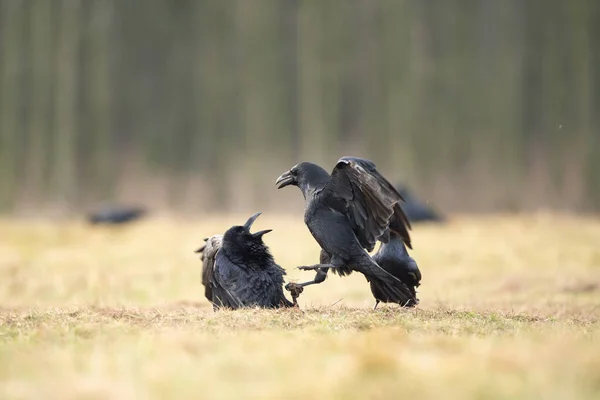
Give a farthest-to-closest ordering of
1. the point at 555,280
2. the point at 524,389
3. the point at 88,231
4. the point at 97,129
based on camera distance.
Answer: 1. the point at 97,129
2. the point at 88,231
3. the point at 555,280
4. the point at 524,389

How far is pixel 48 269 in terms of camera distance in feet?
43.3

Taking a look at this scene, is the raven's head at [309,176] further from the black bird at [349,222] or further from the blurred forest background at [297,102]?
the blurred forest background at [297,102]

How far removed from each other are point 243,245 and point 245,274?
298 mm

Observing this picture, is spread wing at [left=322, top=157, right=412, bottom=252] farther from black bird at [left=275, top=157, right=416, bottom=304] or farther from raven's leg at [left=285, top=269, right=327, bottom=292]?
raven's leg at [left=285, top=269, right=327, bottom=292]

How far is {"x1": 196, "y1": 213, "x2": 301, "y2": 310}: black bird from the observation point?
23.4 ft

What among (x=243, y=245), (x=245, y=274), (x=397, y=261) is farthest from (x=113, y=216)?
(x=397, y=261)

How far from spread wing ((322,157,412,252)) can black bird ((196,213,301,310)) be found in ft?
2.57

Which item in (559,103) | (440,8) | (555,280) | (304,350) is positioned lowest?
(555,280)

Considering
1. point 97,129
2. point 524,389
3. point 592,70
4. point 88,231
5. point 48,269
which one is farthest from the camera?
point 97,129

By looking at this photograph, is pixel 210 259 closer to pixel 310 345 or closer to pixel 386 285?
pixel 386 285

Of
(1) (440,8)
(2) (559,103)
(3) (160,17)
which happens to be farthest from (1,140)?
(2) (559,103)

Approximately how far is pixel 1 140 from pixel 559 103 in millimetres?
15543

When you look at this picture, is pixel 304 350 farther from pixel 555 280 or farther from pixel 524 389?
pixel 555 280

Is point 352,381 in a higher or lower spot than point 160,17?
lower
